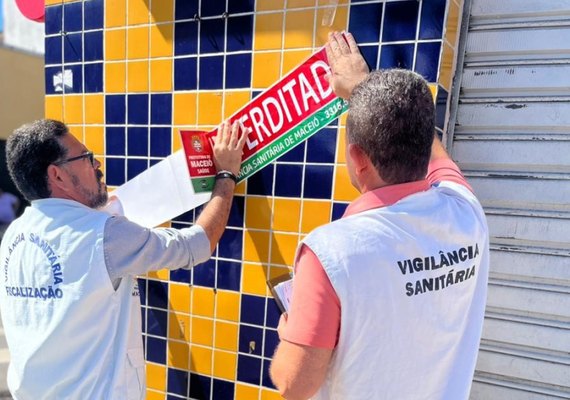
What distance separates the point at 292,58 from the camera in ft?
5.85

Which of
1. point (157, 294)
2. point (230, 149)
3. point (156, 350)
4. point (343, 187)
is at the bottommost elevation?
point (156, 350)

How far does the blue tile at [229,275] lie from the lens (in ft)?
6.64

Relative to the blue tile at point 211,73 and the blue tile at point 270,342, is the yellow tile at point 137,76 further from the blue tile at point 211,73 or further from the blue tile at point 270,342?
the blue tile at point 270,342

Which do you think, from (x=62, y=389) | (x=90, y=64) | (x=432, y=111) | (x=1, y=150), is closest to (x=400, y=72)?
(x=432, y=111)

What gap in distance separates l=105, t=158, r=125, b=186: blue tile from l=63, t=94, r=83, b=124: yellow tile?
0.32m

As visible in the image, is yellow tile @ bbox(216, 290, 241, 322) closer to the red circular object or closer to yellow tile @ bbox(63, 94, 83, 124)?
yellow tile @ bbox(63, 94, 83, 124)

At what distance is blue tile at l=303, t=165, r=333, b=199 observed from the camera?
1.78 m

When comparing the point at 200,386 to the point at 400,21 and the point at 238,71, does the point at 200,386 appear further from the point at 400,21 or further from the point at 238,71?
the point at 400,21

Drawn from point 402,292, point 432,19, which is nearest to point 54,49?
point 432,19

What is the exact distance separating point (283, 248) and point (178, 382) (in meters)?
1.02

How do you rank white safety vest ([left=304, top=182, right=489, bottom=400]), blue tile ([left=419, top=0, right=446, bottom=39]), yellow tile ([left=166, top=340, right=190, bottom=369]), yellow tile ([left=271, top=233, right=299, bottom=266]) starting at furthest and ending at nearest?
1. yellow tile ([left=166, top=340, right=190, bottom=369])
2. yellow tile ([left=271, top=233, right=299, bottom=266])
3. blue tile ([left=419, top=0, right=446, bottom=39])
4. white safety vest ([left=304, top=182, right=489, bottom=400])

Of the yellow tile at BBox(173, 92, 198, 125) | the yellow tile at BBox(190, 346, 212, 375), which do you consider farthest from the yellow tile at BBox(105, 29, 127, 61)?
the yellow tile at BBox(190, 346, 212, 375)

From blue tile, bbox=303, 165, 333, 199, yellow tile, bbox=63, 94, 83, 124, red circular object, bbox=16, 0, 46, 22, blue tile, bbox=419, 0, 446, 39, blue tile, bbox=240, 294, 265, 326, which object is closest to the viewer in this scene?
blue tile, bbox=419, 0, 446, 39

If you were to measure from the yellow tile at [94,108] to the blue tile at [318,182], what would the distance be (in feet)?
4.04
